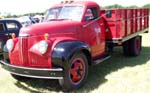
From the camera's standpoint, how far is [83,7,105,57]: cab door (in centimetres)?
823

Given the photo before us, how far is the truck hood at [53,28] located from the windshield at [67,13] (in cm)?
35

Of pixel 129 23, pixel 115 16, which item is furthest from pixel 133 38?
pixel 115 16

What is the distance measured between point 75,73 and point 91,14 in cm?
216

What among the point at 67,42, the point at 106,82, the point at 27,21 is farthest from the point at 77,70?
the point at 27,21

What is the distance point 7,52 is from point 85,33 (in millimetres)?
2012

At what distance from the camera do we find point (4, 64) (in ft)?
24.7

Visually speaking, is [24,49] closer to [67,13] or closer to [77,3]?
[67,13]

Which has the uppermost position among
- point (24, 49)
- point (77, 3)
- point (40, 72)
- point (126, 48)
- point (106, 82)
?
point (77, 3)

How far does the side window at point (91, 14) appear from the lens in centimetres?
844

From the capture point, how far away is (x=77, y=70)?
24.1ft

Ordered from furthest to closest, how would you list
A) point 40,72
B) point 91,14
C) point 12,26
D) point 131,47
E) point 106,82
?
point 12,26, point 131,47, point 91,14, point 106,82, point 40,72

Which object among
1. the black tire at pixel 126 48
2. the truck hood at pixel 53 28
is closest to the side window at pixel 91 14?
the truck hood at pixel 53 28

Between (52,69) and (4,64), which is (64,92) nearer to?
(52,69)

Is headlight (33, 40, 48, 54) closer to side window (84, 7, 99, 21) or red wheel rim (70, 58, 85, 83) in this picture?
red wheel rim (70, 58, 85, 83)
